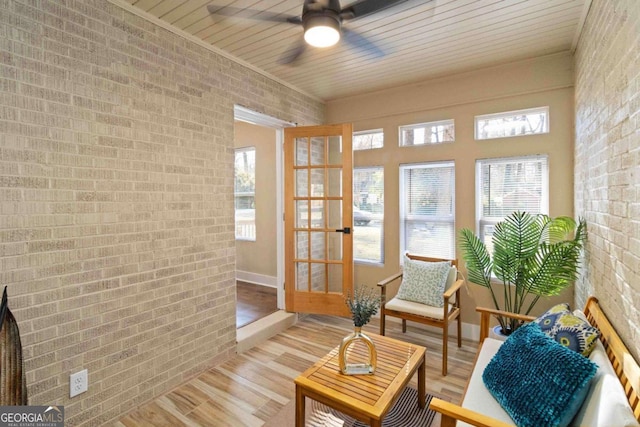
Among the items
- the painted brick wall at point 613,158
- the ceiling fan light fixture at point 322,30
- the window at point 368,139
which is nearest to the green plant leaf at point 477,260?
the painted brick wall at point 613,158

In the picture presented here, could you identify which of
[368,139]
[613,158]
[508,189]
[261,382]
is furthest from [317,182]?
[613,158]

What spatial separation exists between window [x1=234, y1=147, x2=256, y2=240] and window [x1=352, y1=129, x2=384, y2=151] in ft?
6.21

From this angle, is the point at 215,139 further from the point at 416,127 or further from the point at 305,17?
the point at 416,127

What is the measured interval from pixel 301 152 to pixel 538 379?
9.53ft

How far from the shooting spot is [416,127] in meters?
3.52

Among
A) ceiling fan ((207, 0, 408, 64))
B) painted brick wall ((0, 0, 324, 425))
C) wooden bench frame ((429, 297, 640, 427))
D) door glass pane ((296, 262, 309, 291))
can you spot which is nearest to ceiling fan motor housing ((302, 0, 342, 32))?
ceiling fan ((207, 0, 408, 64))

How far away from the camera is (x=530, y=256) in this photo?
2.55m

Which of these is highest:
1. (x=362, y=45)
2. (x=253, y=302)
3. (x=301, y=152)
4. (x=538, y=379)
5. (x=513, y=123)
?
(x=362, y=45)

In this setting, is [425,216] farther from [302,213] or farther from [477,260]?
[302,213]

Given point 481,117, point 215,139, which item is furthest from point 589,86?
point 215,139

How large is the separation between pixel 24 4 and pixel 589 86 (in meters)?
3.38

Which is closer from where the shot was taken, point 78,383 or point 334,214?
point 78,383

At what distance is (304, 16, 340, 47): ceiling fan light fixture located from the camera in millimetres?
1695

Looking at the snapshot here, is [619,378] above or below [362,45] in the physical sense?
below
